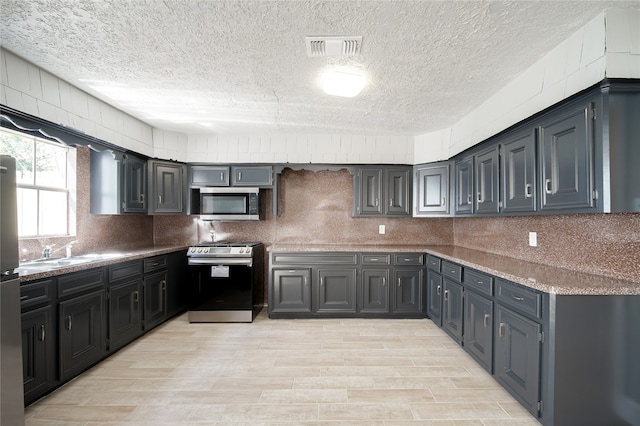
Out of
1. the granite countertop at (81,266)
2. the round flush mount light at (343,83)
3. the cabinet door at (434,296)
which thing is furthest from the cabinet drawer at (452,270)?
the granite countertop at (81,266)

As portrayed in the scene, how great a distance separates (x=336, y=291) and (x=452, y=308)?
4.62 feet

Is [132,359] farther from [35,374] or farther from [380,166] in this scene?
[380,166]

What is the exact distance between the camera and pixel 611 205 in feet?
5.36

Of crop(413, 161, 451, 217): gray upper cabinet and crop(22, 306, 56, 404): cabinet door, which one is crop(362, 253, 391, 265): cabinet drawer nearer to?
crop(413, 161, 451, 217): gray upper cabinet

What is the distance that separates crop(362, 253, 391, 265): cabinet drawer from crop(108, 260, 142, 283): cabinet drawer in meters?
2.64

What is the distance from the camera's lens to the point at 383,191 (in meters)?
4.14

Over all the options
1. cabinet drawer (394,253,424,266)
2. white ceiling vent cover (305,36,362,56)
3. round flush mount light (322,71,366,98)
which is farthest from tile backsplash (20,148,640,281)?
white ceiling vent cover (305,36,362,56)

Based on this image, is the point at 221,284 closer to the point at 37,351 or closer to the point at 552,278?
the point at 37,351

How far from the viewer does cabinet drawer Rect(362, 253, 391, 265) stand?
3.80 metres

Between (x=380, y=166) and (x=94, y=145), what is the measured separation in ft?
11.2

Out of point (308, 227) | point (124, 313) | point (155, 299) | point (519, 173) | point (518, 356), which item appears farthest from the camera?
point (308, 227)

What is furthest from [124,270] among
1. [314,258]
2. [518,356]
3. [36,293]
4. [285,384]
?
[518,356]

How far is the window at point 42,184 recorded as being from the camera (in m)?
2.61

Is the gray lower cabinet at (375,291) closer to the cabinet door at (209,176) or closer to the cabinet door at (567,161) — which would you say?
the cabinet door at (567,161)
